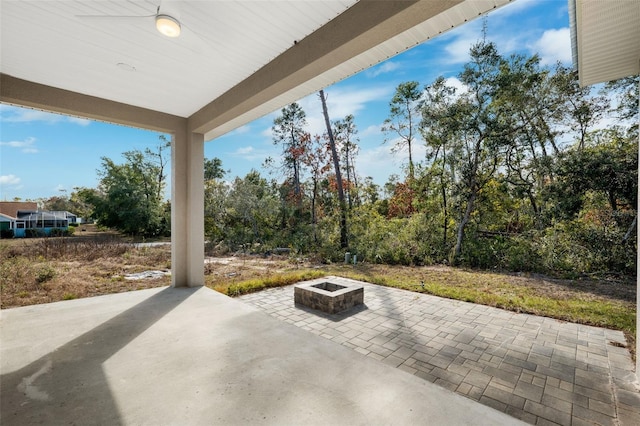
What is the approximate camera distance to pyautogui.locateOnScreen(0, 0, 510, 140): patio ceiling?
6.79 ft

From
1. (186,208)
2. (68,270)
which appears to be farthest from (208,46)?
(68,270)

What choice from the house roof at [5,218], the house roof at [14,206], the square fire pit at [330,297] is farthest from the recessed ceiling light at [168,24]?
the house roof at [14,206]

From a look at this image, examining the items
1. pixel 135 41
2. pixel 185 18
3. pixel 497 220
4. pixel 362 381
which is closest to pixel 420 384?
pixel 362 381

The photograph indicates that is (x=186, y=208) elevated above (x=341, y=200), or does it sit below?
below

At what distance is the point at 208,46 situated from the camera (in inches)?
104

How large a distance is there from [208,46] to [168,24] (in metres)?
0.58

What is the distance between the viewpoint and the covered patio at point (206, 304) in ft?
5.82

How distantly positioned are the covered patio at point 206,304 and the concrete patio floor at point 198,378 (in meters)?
0.01

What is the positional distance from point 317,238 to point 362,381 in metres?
7.98

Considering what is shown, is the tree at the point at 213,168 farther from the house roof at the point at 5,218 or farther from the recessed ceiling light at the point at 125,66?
the recessed ceiling light at the point at 125,66

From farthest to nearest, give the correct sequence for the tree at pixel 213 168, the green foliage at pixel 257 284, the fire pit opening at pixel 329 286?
the tree at pixel 213 168, the green foliage at pixel 257 284, the fire pit opening at pixel 329 286

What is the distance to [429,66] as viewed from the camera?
8.58 m

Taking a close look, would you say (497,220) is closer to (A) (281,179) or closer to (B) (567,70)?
(B) (567,70)

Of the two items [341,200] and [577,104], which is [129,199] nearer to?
[341,200]
